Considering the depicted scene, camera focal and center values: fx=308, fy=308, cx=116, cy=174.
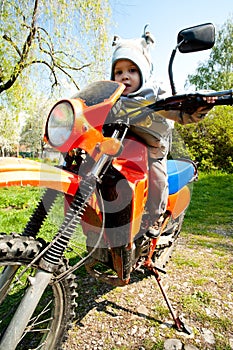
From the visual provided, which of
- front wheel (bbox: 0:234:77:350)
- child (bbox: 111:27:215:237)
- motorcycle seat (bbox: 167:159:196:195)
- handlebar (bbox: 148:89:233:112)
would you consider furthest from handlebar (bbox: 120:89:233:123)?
motorcycle seat (bbox: 167:159:196:195)

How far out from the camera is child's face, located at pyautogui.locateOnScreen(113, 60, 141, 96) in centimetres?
180

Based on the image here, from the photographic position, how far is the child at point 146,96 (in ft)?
5.42

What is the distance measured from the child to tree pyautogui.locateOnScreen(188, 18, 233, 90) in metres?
25.9

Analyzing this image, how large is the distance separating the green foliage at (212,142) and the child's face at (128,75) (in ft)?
43.2

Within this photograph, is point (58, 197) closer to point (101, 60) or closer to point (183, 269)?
point (183, 269)

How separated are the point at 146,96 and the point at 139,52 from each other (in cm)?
26

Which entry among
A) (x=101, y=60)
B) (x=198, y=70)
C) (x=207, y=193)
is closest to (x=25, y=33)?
(x=101, y=60)

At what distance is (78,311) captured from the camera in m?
2.47

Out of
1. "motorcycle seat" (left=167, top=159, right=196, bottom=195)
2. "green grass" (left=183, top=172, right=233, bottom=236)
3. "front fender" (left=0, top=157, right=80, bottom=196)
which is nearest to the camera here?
"front fender" (left=0, top=157, right=80, bottom=196)

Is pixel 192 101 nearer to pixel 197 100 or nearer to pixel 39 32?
pixel 197 100

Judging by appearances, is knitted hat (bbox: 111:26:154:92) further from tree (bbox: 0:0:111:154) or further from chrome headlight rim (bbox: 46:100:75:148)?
tree (bbox: 0:0:111:154)

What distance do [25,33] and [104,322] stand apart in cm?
728

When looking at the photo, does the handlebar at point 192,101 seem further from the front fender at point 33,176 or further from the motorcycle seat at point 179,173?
the motorcycle seat at point 179,173

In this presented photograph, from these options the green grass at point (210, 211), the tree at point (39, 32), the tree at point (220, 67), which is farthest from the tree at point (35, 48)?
the tree at point (220, 67)
